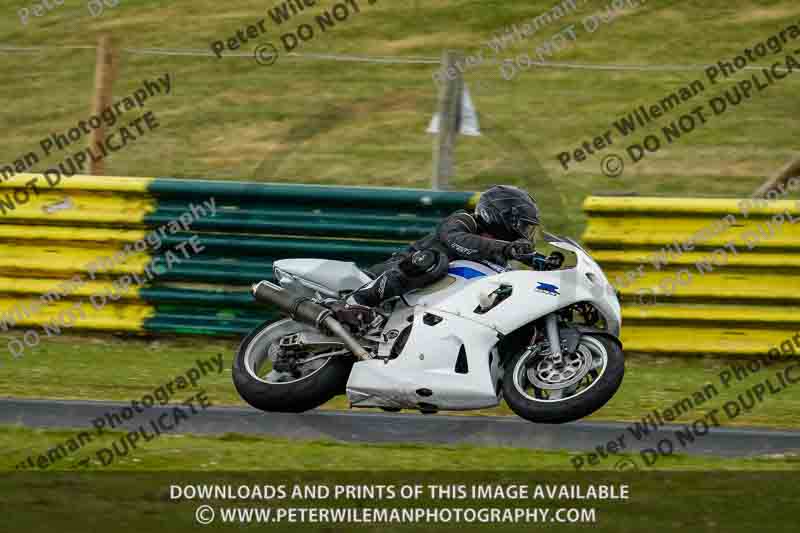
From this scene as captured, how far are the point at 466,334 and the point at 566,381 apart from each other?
2.16 feet

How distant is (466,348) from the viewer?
25.1 ft

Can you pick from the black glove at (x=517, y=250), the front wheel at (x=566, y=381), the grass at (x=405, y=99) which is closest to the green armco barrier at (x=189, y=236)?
the black glove at (x=517, y=250)

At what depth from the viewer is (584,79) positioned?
60.9ft

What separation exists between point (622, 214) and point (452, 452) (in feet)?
12.2

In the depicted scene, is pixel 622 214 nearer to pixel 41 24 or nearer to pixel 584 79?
pixel 584 79

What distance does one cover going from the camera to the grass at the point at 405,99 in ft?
53.0

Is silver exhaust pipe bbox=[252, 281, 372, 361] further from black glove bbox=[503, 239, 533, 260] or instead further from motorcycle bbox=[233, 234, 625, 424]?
black glove bbox=[503, 239, 533, 260]

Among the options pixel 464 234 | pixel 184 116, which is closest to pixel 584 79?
pixel 184 116

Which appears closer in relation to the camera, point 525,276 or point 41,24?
point 525,276

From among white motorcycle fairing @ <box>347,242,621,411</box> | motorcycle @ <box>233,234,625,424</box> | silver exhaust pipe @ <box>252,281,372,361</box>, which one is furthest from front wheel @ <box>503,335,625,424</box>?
silver exhaust pipe @ <box>252,281,372,361</box>

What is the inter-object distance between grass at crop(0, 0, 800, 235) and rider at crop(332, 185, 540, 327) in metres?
6.61

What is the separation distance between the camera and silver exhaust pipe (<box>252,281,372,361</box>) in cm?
789

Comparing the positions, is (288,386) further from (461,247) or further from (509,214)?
(509,214)

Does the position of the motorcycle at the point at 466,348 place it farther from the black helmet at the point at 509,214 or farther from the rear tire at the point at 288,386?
the black helmet at the point at 509,214
